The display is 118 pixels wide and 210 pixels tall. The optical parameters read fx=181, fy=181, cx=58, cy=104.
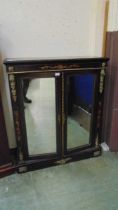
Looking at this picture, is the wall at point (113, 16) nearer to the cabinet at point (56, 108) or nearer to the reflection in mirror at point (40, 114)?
the cabinet at point (56, 108)

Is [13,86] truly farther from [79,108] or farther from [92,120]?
[92,120]

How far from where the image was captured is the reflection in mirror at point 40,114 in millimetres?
1619

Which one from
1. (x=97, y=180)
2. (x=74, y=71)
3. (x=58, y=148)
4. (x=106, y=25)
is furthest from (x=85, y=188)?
(x=106, y=25)

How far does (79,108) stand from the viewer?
6.11 ft

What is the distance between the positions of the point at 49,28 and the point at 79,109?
0.86 metres

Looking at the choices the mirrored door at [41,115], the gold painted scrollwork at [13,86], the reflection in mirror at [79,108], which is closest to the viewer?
the gold painted scrollwork at [13,86]

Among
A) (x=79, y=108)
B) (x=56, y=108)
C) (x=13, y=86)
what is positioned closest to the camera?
(x=13, y=86)

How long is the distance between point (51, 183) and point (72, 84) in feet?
3.16

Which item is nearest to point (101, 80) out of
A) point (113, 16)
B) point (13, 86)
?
point (113, 16)

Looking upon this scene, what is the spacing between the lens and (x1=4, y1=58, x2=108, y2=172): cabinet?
61.0 inches

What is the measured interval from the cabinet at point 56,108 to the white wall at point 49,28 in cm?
33

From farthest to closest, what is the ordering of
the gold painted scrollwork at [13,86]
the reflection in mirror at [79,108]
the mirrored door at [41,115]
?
the reflection in mirror at [79,108] < the mirrored door at [41,115] < the gold painted scrollwork at [13,86]

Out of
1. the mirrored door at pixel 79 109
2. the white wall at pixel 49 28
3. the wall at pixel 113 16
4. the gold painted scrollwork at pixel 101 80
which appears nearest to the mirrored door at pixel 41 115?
the mirrored door at pixel 79 109

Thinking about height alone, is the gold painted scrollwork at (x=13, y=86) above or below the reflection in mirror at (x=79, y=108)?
above
